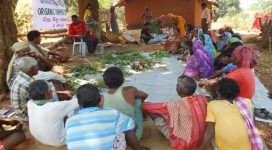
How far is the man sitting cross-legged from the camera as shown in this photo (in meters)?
2.67

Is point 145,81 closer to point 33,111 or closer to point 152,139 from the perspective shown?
point 152,139

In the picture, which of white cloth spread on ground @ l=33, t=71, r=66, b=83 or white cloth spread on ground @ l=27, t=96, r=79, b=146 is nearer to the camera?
white cloth spread on ground @ l=27, t=96, r=79, b=146

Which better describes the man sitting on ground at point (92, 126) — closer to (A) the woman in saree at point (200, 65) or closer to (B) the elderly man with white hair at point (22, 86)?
(B) the elderly man with white hair at point (22, 86)

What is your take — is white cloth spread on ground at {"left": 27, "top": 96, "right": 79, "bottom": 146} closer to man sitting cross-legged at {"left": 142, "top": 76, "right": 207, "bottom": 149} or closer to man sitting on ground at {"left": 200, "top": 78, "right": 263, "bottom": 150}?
man sitting cross-legged at {"left": 142, "top": 76, "right": 207, "bottom": 149}

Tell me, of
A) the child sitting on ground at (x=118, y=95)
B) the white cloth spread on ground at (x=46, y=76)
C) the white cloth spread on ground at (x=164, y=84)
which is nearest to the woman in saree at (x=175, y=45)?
the white cloth spread on ground at (x=164, y=84)

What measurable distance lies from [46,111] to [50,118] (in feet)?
0.28

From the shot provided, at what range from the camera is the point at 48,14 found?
18.0 ft

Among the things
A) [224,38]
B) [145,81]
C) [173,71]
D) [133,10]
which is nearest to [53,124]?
[145,81]

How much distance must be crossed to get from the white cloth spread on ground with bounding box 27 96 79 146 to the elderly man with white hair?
44cm

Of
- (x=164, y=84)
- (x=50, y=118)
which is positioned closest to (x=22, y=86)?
(x=50, y=118)

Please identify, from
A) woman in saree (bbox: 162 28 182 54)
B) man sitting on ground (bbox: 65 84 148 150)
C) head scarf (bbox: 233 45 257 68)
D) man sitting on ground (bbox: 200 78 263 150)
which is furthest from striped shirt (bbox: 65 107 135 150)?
woman in saree (bbox: 162 28 182 54)

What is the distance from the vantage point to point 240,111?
2.49m

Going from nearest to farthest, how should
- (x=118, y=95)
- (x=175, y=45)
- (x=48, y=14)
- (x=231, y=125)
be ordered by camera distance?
(x=231, y=125), (x=118, y=95), (x=48, y=14), (x=175, y=45)

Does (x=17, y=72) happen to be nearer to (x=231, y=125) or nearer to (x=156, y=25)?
(x=231, y=125)
